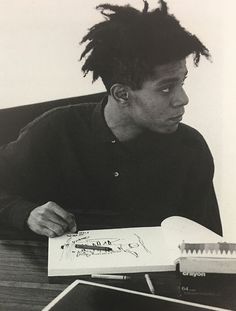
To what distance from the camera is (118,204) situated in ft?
3.54

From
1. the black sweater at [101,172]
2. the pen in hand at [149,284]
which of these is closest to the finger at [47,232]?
the black sweater at [101,172]

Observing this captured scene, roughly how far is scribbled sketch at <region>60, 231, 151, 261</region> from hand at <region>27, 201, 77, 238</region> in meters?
0.03

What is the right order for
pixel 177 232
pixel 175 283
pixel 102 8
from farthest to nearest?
pixel 102 8
pixel 177 232
pixel 175 283

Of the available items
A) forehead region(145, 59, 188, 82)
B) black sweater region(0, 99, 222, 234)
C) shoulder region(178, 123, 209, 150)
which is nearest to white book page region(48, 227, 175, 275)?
black sweater region(0, 99, 222, 234)

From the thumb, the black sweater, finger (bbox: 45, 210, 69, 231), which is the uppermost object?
the black sweater

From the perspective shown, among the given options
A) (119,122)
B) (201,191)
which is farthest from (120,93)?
(201,191)

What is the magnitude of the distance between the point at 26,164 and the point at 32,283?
39 centimetres

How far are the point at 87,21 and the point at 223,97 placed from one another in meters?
0.35

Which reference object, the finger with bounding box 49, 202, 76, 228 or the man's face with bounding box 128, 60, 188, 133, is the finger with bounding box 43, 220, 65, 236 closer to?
the finger with bounding box 49, 202, 76, 228

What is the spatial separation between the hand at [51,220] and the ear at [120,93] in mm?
284

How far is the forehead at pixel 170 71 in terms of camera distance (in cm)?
100

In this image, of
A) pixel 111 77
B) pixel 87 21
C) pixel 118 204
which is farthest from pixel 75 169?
pixel 87 21

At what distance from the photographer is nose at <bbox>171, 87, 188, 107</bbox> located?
3.35ft

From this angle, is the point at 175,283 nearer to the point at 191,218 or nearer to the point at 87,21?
the point at 191,218
